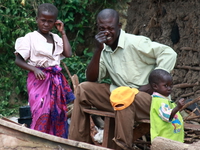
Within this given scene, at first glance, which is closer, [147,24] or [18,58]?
[18,58]

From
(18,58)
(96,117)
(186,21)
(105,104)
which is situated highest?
(186,21)

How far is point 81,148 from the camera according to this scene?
7.62ft

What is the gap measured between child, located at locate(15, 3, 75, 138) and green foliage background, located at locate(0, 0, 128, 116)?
2769mm

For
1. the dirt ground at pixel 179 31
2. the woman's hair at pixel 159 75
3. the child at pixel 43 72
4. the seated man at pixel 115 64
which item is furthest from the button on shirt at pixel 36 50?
the dirt ground at pixel 179 31

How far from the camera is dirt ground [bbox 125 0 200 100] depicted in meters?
5.03

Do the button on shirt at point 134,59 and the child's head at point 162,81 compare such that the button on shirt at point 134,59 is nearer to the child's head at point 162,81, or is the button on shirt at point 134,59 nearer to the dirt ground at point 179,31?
the child's head at point 162,81

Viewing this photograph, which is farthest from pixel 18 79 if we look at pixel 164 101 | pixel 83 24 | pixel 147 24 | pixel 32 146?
pixel 32 146

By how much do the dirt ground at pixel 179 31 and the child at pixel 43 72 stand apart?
2050 mm

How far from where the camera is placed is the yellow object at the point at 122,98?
315cm

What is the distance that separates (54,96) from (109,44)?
2.41 ft

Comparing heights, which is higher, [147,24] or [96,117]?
[147,24]

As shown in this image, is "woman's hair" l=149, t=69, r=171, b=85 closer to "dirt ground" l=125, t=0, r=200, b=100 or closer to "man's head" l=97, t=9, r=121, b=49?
"man's head" l=97, t=9, r=121, b=49

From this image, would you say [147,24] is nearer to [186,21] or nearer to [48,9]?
[186,21]

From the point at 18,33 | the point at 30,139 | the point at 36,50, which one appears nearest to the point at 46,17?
the point at 36,50
